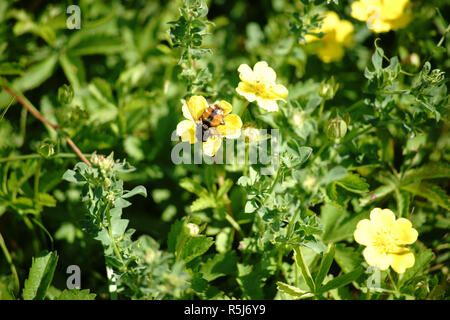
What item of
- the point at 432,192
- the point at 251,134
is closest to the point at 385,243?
the point at 432,192

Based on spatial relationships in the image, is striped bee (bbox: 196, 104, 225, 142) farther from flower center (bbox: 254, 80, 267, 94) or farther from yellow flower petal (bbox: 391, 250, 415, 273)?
yellow flower petal (bbox: 391, 250, 415, 273)

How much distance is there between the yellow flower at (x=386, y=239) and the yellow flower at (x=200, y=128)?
2.43 feet

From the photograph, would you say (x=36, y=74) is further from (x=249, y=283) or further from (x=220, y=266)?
(x=249, y=283)

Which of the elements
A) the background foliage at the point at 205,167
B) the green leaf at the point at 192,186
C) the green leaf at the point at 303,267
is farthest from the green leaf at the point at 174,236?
the green leaf at the point at 303,267

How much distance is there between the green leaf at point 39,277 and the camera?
1.94 meters

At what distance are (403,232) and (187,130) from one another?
3.61 ft

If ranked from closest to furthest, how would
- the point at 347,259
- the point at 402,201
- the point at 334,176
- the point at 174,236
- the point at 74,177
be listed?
the point at 334,176, the point at 74,177, the point at 174,236, the point at 347,259, the point at 402,201

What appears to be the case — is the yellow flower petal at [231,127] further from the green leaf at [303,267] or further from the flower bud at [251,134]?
the green leaf at [303,267]

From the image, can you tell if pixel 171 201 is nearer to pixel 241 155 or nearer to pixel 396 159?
pixel 241 155

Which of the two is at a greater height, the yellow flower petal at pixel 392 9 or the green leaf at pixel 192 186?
the yellow flower petal at pixel 392 9

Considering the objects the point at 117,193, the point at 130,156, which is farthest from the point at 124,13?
the point at 117,193

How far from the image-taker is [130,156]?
2455 mm

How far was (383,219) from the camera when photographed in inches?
74.7

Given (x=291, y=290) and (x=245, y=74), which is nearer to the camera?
(x=291, y=290)
